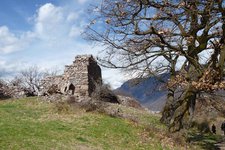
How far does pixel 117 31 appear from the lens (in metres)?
21.1

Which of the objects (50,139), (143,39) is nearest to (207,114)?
(143,39)

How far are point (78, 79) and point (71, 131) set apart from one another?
15906 mm

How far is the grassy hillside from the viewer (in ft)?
48.4

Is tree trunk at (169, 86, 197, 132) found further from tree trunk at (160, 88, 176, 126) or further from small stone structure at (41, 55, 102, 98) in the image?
small stone structure at (41, 55, 102, 98)

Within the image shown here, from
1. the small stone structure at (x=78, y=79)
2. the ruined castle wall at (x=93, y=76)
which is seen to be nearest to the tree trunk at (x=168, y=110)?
the small stone structure at (x=78, y=79)

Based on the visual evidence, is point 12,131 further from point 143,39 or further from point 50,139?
point 143,39

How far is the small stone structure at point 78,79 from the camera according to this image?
32625mm

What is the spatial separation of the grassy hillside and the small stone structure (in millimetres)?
8801

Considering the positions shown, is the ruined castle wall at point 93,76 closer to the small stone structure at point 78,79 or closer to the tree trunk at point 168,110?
the small stone structure at point 78,79

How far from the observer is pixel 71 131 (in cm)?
1752

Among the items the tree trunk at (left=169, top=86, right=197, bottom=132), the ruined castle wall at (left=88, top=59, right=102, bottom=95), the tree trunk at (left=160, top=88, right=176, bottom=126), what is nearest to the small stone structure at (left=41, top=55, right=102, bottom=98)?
the ruined castle wall at (left=88, top=59, right=102, bottom=95)

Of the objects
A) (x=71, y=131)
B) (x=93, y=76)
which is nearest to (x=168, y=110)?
(x=93, y=76)

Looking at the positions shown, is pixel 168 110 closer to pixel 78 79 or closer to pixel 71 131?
pixel 78 79

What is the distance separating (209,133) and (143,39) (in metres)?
12.2
